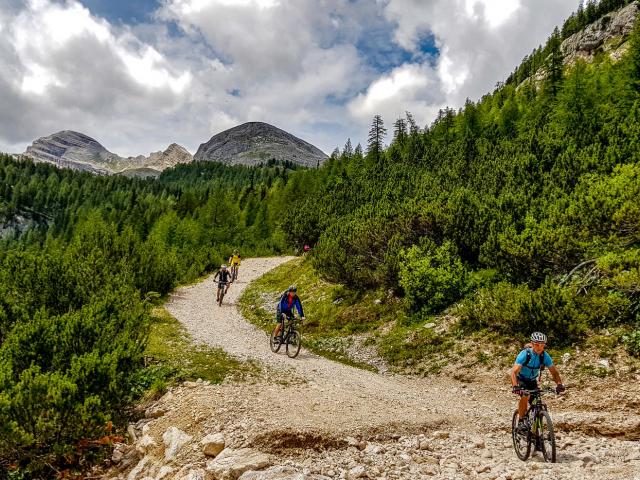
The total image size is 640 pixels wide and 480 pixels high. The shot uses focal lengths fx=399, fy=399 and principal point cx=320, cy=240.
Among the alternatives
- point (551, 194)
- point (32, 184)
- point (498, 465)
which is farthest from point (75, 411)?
point (32, 184)

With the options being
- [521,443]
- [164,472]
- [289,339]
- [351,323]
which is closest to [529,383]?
[521,443]

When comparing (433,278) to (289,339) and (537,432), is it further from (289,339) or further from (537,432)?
(537,432)

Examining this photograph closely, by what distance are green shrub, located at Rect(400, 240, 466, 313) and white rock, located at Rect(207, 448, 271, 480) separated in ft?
39.5

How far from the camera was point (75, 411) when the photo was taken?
7.95 m

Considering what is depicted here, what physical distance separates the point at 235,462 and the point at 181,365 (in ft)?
21.1

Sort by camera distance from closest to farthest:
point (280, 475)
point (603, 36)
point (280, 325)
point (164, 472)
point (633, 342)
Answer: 1. point (280, 475)
2. point (164, 472)
3. point (633, 342)
4. point (280, 325)
5. point (603, 36)

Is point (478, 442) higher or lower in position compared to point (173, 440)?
higher

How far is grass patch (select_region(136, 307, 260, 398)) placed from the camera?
11.2 m

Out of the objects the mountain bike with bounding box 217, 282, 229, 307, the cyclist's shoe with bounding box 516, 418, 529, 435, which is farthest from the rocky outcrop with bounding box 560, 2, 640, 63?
the cyclist's shoe with bounding box 516, 418, 529, 435

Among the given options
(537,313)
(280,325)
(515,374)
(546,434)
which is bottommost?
(546,434)

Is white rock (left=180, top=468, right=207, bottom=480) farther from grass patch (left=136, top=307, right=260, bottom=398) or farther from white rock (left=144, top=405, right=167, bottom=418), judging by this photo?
grass patch (left=136, top=307, right=260, bottom=398)

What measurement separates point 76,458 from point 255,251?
50405 mm

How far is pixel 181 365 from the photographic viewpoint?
12.5m

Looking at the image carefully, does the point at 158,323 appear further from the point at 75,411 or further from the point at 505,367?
the point at 505,367
